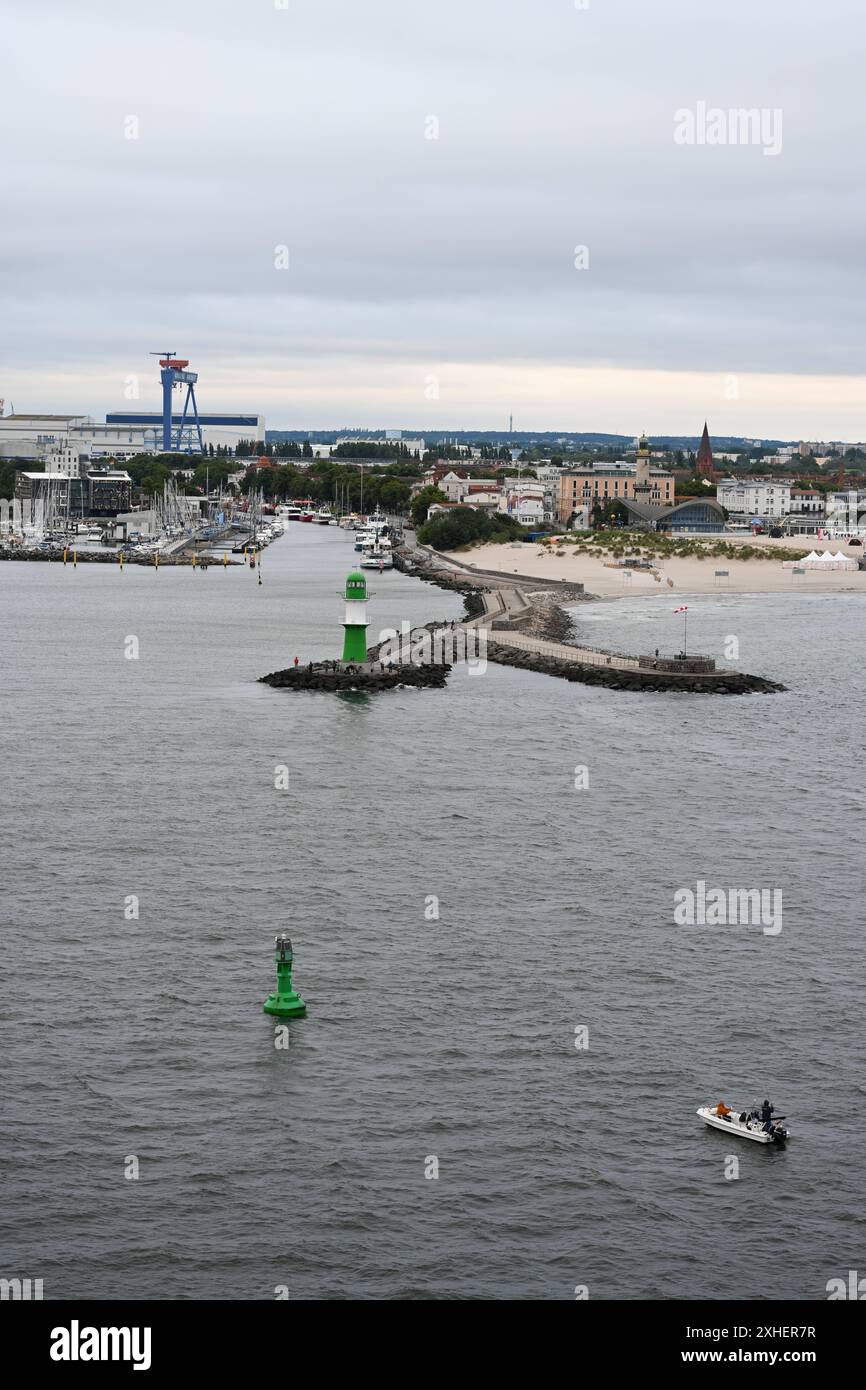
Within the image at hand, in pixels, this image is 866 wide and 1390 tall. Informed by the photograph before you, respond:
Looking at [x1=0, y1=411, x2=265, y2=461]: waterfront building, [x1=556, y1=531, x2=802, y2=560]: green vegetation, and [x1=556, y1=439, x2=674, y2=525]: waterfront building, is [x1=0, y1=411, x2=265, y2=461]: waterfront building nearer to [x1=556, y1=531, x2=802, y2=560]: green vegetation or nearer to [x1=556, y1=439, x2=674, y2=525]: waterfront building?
[x1=556, y1=439, x2=674, y2=525]: waterfront building

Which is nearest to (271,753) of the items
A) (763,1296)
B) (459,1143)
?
(459,1143)

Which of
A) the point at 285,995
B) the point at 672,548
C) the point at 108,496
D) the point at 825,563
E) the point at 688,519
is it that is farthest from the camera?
the point at 108,496

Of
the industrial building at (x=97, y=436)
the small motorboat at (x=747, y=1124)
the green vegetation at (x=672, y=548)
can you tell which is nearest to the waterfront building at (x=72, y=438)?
the industrial building at (x=97, y=436)

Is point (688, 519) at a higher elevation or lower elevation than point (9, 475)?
lower

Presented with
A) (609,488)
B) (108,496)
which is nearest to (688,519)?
(609,488)

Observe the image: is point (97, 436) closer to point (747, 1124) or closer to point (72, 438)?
point (72, 438)

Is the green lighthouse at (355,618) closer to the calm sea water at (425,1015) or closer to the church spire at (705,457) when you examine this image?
the calm sea water at (425,1015)
